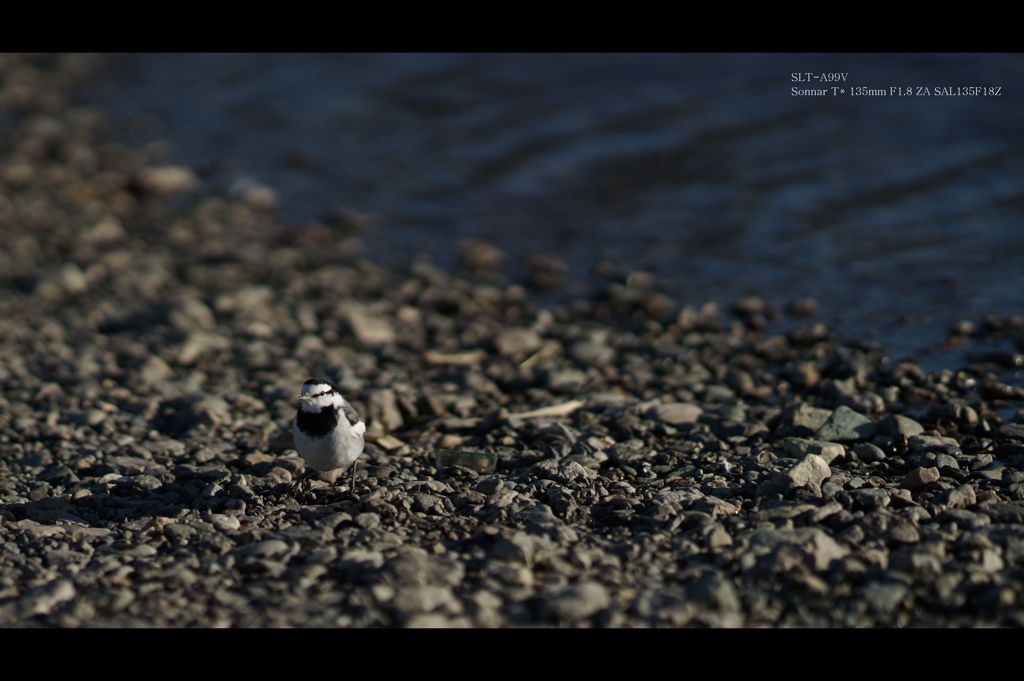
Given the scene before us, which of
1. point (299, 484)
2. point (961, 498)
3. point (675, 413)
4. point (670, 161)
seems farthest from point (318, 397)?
point (670, 161)

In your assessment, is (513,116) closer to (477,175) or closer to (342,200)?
(477,175)

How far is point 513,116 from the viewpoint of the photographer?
582 inches

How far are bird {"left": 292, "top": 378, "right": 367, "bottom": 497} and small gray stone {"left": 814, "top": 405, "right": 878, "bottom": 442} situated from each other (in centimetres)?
282

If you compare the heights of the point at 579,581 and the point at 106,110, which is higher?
the point at 106,110

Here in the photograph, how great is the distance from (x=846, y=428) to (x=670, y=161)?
271 inches

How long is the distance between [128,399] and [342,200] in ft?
18.0

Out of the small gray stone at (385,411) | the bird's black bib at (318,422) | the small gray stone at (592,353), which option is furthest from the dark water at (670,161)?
the bird's black bib at (318,422)

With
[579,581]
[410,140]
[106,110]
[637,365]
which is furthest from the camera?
[106,110]

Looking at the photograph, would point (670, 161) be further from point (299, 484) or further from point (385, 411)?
point (299, 484)

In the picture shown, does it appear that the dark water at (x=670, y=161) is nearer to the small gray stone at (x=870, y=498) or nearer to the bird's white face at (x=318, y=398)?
the small gray stone at (x=870, y=498)

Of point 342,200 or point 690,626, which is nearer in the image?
point 690,626

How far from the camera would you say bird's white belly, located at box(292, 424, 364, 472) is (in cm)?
609

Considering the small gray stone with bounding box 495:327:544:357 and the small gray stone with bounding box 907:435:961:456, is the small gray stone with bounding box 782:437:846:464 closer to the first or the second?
the small gray stone with bounding box 907:435:961:456

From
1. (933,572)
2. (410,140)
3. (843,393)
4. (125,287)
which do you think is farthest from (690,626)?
(410,140)
